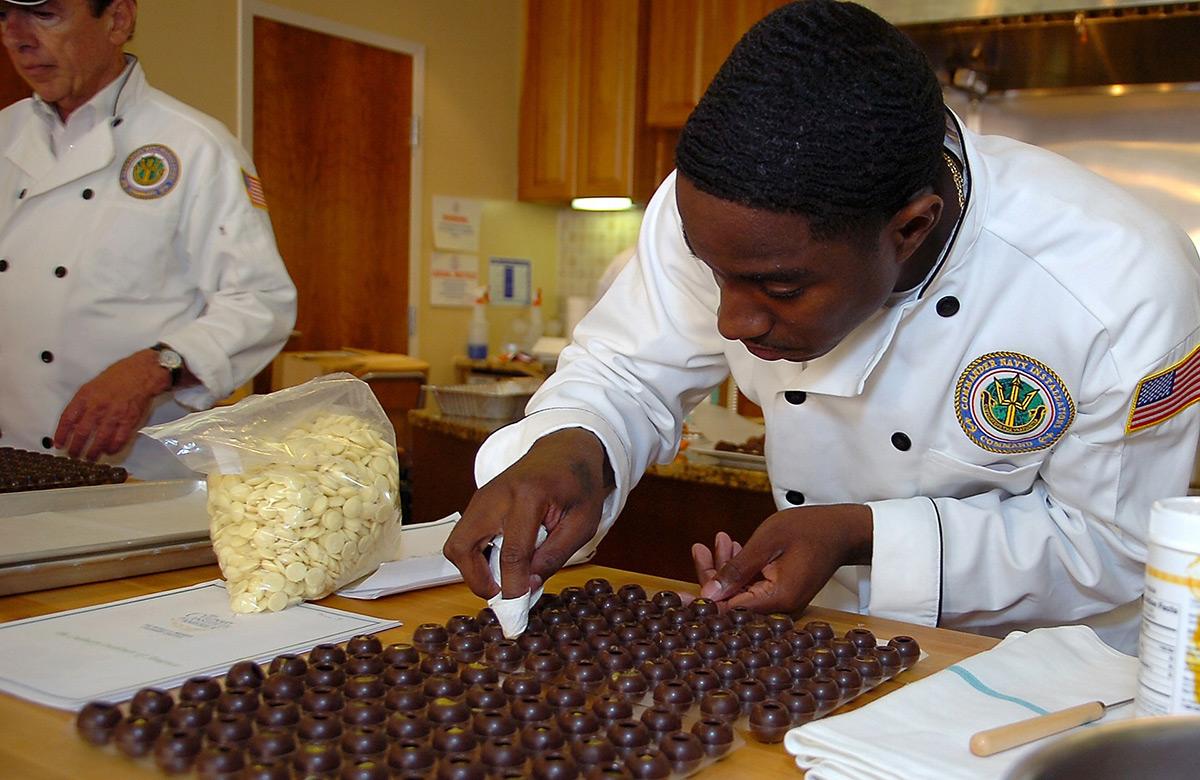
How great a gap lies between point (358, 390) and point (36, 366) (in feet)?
3.91

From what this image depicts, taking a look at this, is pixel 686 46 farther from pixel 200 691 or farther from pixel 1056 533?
pixel 200 691

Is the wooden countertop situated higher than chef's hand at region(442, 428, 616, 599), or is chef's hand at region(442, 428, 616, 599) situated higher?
chef's hand at region(442, 428, 616, 599)

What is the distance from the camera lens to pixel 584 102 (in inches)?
196

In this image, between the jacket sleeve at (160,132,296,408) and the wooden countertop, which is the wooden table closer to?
the wooden countertop

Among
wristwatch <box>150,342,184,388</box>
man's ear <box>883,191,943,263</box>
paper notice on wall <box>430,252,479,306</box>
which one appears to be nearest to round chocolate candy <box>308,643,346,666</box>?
man's ear <box>883,191,943,263</box>

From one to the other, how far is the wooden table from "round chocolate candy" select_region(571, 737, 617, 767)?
67 millimetres

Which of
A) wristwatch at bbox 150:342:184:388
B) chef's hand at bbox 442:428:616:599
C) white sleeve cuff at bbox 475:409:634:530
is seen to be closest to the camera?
chef's hand at bbox 442:428:616:599

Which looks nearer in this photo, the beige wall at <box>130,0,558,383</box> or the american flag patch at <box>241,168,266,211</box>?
the american flag patch at <box>241,168,266,211</box>

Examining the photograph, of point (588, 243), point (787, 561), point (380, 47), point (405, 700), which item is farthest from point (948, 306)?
point (588, 243)

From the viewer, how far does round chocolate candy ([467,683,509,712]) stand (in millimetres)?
704

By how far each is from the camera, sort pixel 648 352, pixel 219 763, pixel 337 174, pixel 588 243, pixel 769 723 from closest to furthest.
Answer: pixel 219 763 < pixel 769 723 < pixel 648 352 < pixel 337 174 < pixel 588 243

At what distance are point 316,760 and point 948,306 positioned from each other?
808mm

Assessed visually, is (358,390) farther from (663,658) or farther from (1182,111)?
(1182,111)

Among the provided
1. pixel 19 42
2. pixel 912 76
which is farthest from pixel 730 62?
pixel 19 42
